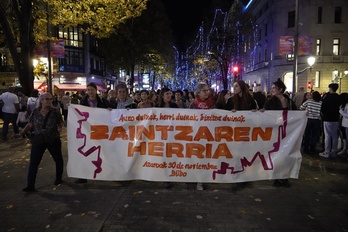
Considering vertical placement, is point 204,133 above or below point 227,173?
above

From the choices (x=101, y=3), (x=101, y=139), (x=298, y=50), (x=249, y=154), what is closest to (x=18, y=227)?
(x=101, y=139)

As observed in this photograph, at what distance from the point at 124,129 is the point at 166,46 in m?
32.5

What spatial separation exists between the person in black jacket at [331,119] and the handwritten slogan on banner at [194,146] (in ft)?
10.4

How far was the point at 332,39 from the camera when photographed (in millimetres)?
39219

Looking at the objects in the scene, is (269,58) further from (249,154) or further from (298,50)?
(249,154)

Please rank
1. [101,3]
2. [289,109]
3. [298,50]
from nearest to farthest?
[289,109]
[101,3]
[298,50]

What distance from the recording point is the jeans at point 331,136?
8.52 metres

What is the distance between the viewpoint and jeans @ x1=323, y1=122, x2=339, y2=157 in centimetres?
852

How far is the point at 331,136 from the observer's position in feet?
28.2

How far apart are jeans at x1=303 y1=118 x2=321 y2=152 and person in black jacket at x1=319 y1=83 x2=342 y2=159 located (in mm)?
448

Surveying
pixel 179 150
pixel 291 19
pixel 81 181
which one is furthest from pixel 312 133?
pixel 291 19

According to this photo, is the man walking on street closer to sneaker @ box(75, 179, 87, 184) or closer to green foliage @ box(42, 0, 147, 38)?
green foliage @ box(42, 0, 147, 38)

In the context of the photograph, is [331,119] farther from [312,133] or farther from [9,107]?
[9,107]

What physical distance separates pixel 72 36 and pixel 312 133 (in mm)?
47797
